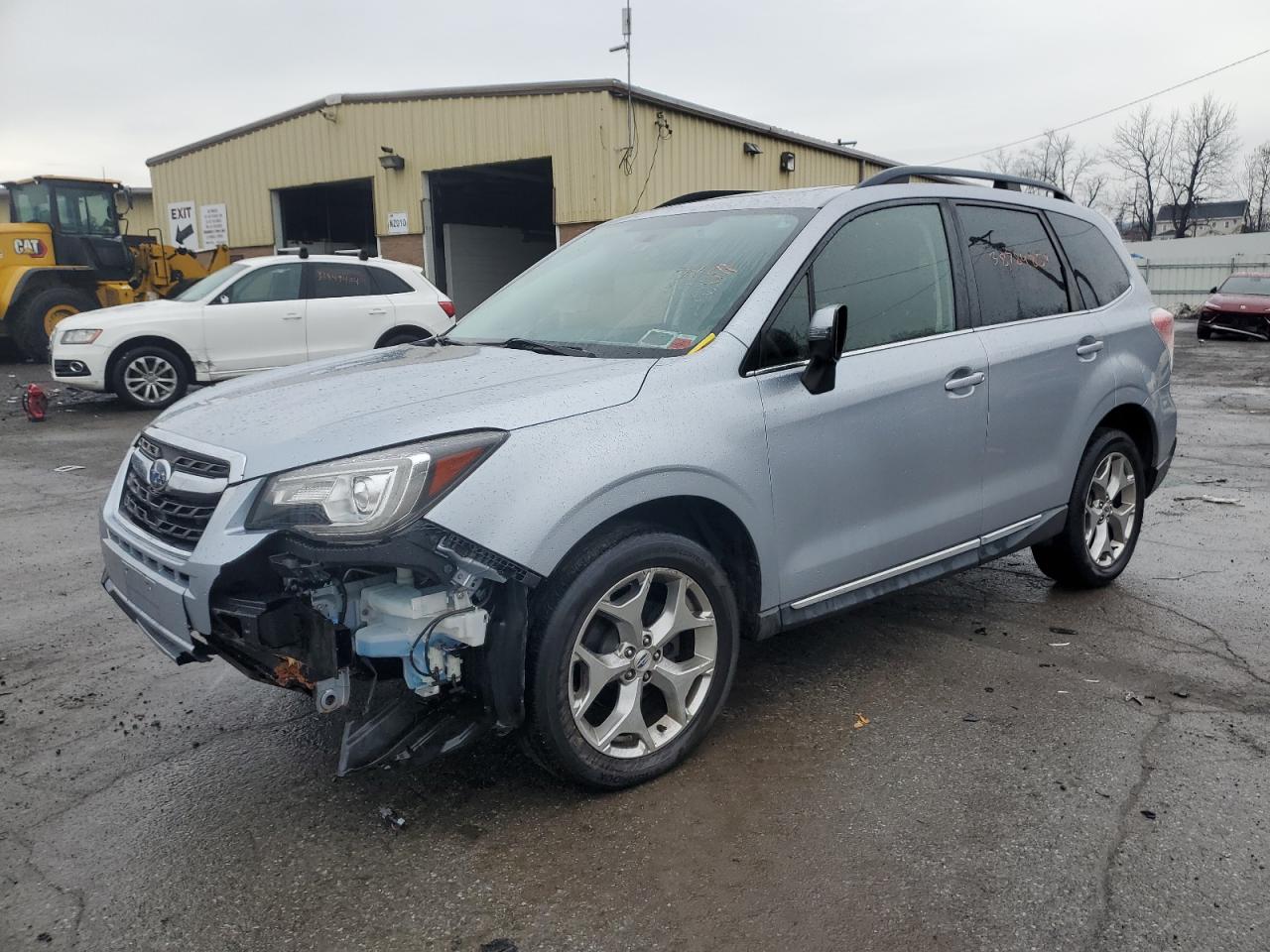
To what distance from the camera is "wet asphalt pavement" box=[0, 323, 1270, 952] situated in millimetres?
2471

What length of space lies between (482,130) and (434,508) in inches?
679

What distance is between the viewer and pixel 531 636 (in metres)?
2.76

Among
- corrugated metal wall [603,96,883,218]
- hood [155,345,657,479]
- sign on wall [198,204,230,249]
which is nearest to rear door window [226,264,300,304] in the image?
corrugated metal wall [603,96,883,218]

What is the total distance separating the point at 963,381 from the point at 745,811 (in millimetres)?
1866

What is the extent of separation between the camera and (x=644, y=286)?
3.75 m

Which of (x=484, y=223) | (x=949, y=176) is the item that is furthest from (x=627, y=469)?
(x=484, y=223)

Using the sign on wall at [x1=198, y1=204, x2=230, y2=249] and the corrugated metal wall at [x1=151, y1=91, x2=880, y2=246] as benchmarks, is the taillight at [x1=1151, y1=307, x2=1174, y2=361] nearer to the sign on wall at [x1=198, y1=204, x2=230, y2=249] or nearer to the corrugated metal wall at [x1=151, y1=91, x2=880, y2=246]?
the corrugated metal wall at [x1=151, y1=91, x2=880, y2=246]

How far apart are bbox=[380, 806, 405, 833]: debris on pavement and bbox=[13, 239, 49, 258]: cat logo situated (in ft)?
56.6

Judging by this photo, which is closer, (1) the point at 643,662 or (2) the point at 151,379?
(1) the point at 643,662

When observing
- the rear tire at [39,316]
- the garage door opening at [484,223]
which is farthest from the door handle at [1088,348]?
the rear tire at [39,316]

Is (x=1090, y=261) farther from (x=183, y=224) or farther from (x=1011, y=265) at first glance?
(x=183, y=224)

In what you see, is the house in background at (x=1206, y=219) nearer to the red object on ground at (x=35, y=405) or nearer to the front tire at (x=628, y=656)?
the red object on ground at (x=35, y=405)

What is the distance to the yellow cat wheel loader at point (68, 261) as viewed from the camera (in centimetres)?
1641

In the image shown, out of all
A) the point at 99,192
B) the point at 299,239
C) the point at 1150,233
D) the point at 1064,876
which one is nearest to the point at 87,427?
the point at 99,192
